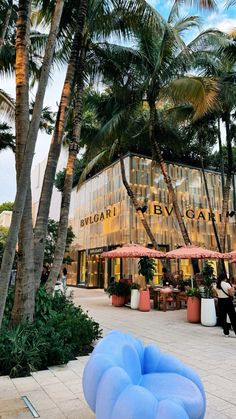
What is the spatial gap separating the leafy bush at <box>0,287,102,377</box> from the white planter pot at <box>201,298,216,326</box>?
3795mm

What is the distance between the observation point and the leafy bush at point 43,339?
4867mm

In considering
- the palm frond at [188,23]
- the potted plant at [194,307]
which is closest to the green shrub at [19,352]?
the potted plant at [194,307]

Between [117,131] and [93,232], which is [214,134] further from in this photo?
[93,232]

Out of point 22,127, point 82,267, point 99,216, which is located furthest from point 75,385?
point 82,267

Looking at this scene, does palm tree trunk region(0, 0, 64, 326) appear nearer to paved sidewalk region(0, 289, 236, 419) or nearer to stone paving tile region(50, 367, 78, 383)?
paved sidewalk region(0, 289, 236, 419)

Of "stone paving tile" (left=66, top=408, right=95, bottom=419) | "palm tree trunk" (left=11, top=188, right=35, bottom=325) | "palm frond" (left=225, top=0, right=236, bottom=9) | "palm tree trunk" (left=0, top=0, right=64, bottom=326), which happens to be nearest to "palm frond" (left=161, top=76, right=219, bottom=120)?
"palm frond" (left=225, top=0, right=236, bottom=9)

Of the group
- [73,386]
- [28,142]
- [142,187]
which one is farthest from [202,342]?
[142,187]

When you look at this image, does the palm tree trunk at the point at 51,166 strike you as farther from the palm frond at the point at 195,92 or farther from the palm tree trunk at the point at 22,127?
the palm frond at the point at 195,92

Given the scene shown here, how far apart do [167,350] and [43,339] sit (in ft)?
8.76

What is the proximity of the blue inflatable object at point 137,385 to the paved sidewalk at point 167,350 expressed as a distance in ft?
2.64

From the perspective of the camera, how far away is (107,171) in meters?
23.3

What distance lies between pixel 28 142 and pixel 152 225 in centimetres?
1746

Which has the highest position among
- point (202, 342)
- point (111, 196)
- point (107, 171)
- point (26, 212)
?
point (107, 171)

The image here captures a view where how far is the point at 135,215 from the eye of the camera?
20156mm
